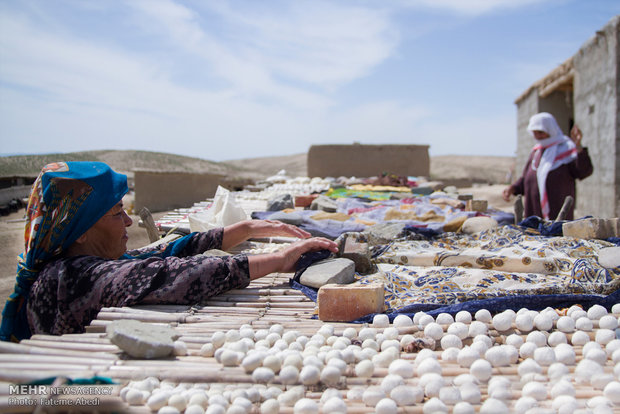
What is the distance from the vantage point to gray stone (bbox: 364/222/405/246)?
→ 3477 millimetres

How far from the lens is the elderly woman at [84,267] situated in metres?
2.02

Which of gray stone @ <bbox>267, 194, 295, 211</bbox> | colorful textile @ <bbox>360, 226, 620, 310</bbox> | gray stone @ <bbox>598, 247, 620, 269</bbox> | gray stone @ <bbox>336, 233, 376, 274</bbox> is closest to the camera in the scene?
colorful textile @ <bbox>360, 226, 620, 310</bbox>

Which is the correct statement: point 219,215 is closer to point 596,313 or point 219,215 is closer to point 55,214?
point 55,214

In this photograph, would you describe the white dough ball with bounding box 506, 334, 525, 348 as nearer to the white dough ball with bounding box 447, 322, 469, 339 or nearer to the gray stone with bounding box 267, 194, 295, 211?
the white dough ball with bounding box 447, 322, 469, 339

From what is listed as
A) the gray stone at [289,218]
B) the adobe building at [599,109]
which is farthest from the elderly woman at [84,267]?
the adobe building at [599,109]

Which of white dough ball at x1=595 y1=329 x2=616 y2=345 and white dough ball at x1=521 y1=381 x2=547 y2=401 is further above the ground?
white dough ball at x1=595 y1=329 x2=616 y2=345

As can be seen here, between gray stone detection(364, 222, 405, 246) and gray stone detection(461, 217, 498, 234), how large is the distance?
21.7 inches

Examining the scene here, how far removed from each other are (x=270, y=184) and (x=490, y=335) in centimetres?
1040

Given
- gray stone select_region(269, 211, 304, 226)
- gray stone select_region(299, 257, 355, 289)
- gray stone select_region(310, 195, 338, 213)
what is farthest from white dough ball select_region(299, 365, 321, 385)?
gray stone select_region(310, 195, 338, 213)

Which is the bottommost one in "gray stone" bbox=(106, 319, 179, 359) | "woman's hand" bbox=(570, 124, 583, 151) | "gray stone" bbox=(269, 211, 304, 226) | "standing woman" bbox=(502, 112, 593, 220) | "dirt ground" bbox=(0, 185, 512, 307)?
"dirt ground" bbox=(0, 185, 512, 307)

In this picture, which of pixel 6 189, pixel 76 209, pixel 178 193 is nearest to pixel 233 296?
pixel 76 209

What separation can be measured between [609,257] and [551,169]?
10.0 feet

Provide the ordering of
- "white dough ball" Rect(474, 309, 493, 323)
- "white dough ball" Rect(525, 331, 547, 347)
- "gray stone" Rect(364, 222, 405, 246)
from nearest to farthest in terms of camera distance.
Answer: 1. "white dough ball" Rect(525, 331, 547, 347)
2. "white dough ball" Rect(474, 309, 493, 323)
3. "gray stone" Rect(364, 222, 405, 246)

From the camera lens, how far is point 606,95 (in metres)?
8.22
